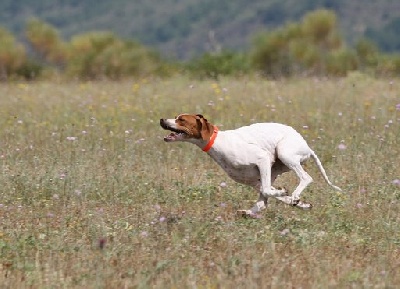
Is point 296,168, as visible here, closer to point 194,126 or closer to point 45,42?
point 194,126

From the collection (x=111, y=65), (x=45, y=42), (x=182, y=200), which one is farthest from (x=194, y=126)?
(x=45, y=42)

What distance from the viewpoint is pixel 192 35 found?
5915 inches

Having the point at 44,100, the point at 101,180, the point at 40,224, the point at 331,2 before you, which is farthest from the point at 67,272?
the point at 331,2

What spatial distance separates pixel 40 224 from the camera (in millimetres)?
7973

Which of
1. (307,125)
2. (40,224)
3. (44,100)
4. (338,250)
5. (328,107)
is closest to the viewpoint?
(338,250)

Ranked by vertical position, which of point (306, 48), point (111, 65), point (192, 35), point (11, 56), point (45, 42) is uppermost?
point (111, 65)

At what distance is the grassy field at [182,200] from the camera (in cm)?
658

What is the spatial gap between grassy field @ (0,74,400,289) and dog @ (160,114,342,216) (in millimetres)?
273

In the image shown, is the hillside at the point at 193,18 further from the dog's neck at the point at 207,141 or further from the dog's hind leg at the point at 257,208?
the dog's neck at the point at 207,141

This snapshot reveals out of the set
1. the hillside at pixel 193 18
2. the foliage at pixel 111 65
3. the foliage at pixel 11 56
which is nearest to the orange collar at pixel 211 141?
the foliage at pixel 111 65

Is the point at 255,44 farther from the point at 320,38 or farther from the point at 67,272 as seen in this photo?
the point at 67,272

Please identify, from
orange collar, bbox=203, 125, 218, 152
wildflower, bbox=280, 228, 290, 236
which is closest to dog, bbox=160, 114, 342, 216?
orange collar, bbox=203, 125, 218, 152

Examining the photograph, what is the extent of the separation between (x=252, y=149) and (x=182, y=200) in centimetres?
111

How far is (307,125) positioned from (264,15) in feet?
471
